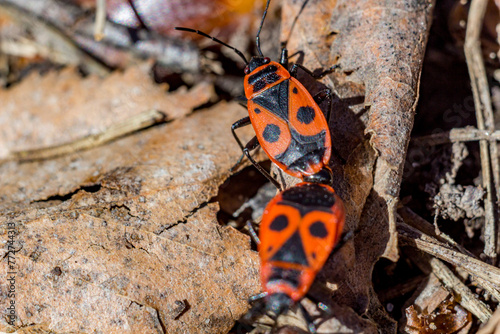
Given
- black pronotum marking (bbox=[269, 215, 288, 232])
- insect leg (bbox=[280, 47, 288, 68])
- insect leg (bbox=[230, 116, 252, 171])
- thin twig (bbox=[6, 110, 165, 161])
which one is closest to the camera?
black pronotum marking (bbox=[269, 215, 288, 232])

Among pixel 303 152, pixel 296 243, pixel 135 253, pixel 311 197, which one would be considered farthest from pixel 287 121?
pixel 135 253

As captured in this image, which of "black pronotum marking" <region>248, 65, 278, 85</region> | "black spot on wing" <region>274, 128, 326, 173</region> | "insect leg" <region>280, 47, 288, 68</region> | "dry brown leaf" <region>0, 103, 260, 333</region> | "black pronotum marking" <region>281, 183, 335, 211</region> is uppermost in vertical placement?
"insect leg" <region>280, 47, 288, 68</region>

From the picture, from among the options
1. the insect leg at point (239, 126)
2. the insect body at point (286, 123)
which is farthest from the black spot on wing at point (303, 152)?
the insect leg at point (239, 126)

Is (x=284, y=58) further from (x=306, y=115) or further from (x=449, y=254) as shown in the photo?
(x=449, y=254)

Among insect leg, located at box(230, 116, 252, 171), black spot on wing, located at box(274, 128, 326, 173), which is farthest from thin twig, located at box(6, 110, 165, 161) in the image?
black spot on wing, located at box(274, 128, 326, 173)

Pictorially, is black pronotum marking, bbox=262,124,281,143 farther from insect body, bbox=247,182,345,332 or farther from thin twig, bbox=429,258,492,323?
thin twig, bbox=429,258,492,323

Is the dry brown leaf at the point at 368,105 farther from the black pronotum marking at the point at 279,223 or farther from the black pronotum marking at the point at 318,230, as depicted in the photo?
the black pronotum marking at the point at 279,223
